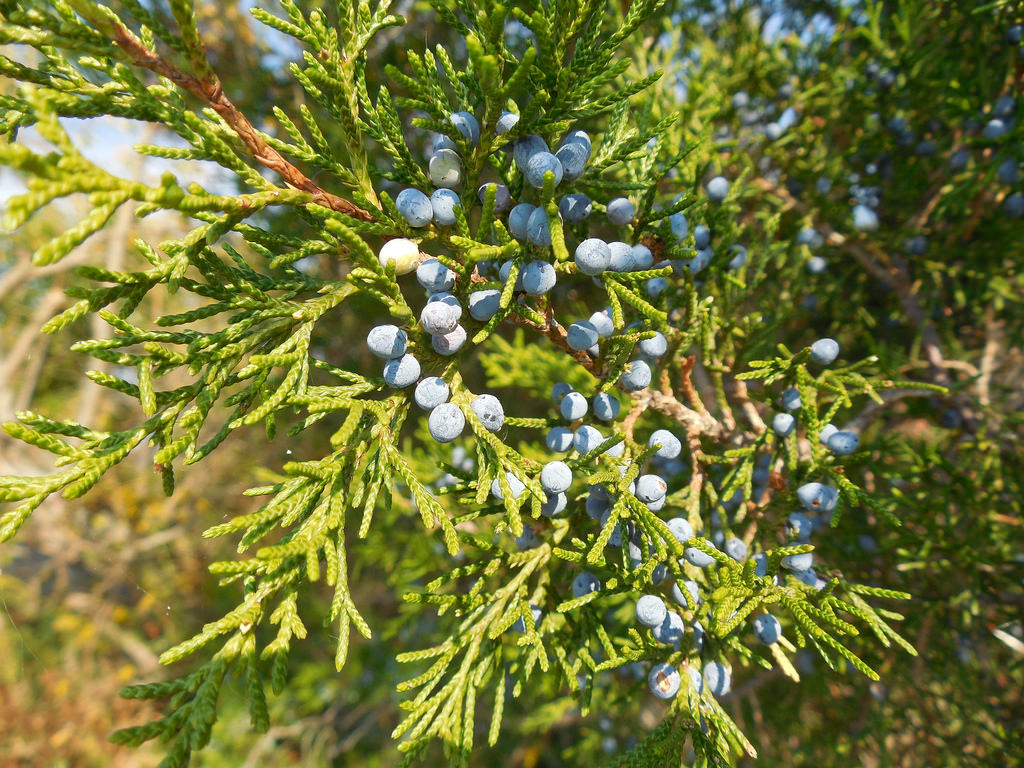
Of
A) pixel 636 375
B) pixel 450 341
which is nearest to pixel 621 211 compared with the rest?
pixel 636 375

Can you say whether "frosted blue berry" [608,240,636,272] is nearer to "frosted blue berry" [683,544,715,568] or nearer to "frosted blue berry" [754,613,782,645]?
"frosted blue berry" [683,544,715,568]

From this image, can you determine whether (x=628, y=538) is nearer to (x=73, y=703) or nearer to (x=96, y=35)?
(x=96, y=35)

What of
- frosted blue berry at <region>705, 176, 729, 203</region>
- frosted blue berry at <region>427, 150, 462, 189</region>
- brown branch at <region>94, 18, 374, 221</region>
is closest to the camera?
brown branch at <region>94, 18, 374, 221</region>

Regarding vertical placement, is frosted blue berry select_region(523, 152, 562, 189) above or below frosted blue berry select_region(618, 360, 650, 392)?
above

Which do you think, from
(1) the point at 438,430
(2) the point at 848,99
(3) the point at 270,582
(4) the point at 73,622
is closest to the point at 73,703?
(4) the point at 73,622

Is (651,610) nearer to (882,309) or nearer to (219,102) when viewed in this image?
(219,102)

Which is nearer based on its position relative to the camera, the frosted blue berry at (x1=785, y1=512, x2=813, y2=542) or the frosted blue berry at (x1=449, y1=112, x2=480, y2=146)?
the frosted blue berry at (x1=449, y1=112, x2=480, y2=146)

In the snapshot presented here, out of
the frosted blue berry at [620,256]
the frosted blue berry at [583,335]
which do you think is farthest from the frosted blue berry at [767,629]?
the frosted blue berry at [620,256]

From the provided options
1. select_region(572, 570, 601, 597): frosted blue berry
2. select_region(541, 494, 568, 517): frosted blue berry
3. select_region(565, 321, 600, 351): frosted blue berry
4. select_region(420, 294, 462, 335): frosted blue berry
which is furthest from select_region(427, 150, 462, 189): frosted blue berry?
select_region(572, 570, 601, 597): frosted blue berry

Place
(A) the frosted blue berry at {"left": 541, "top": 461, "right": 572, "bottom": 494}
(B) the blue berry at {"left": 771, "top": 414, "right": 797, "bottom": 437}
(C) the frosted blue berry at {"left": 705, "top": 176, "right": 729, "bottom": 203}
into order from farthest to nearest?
(C) the frosted blue berry at {"left": 705, "top": 176, "right": 729, "bottom": 203}
(B) the blue berry at {"left": 771, "top": 414, "right": 797, "bottom": 437}
(A) the frosted blue berry at {"left": 541, "top": 461, "right": 572, "bottom": 494}
